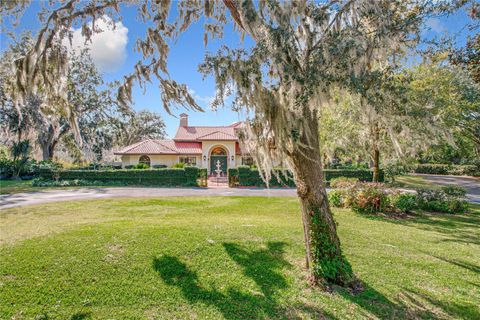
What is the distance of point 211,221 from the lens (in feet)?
25.2

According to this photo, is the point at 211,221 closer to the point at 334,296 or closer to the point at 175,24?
the point at 334,296

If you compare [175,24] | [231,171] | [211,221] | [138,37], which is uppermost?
[175,24]

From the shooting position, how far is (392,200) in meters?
10.5

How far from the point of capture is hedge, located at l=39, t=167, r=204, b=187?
754 inches

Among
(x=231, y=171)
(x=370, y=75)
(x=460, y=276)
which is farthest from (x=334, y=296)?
(x=231, y=171)

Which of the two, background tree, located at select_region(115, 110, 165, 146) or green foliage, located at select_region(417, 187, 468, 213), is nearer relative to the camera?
green foliage, located at select_region(417, 187, 468, 213)

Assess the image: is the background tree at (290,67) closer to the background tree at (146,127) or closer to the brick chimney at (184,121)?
the brick chimney at (184,121)

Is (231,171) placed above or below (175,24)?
below

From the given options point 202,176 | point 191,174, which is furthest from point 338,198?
point 191,174

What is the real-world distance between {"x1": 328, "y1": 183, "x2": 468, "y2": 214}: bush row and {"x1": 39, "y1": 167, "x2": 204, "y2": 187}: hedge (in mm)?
A: 11135

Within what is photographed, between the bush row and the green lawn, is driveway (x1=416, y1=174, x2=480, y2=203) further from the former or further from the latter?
the green lawn

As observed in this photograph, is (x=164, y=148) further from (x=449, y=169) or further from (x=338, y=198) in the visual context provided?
(x=449, y=169)

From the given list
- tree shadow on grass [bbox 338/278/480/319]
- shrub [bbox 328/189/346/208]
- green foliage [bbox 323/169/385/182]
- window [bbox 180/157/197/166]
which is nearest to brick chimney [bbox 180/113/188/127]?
window [bbox 180/157/197/166]

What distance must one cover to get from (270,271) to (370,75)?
12.1 feet
